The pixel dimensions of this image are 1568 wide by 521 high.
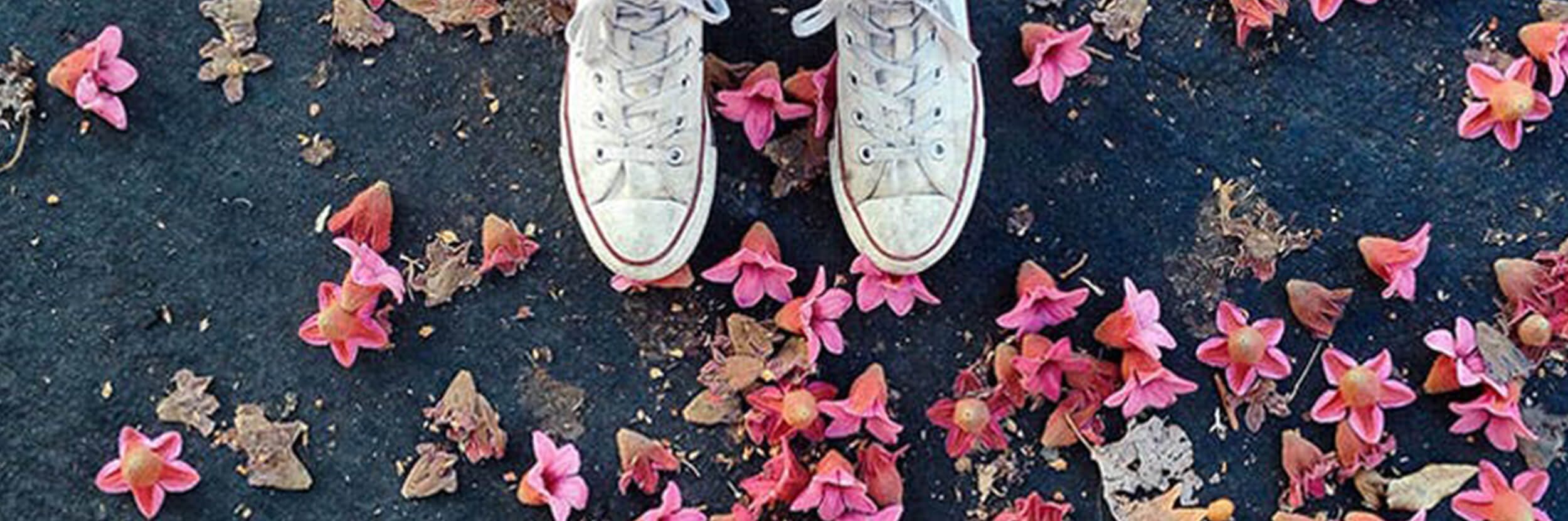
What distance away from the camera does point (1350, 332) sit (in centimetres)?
217

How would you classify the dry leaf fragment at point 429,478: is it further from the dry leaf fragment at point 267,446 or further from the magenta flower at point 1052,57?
the magenta flower at point 1052,57

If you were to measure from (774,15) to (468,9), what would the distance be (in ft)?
1.34

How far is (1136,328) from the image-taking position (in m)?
2.04

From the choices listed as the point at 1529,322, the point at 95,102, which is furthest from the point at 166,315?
the point at 1529,322

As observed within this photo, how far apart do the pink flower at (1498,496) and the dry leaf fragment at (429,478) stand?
1302 mm

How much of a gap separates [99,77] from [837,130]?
3.10 ft

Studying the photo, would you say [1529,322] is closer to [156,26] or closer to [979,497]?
[979,497]

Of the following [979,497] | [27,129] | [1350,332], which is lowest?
[979,497]

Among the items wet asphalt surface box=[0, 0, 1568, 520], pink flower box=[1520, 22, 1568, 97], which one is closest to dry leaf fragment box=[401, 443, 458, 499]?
wet asphalt surface box=[0, 0, 1568, 520]

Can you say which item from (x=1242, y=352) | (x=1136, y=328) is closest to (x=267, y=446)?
(x=1136, y=328)

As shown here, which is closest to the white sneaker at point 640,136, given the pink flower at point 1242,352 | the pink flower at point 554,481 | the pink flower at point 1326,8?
the pink flower at point 554,481

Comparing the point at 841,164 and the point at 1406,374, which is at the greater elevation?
the point at 841,164

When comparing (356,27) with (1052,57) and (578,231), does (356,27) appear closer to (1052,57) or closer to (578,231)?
(578,231)

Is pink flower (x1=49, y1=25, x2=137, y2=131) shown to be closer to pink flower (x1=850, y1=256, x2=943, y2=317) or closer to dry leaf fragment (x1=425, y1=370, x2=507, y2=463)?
dry leaf fragment (x1=425, y1=370, x2=507, y2=463)
